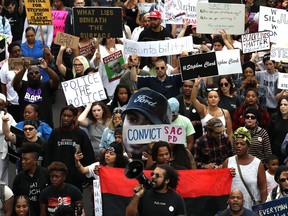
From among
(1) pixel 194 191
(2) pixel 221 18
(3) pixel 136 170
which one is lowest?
(1) pixel 194 191

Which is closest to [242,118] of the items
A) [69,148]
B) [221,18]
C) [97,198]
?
[69,148]

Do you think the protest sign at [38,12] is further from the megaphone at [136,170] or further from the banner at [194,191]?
the megaphone at [136,170]

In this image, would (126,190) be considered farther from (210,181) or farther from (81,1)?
(81,1)

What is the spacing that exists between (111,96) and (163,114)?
14.4ft

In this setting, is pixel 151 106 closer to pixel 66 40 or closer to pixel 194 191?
pixel 194 191

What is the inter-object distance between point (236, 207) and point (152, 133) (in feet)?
4.47

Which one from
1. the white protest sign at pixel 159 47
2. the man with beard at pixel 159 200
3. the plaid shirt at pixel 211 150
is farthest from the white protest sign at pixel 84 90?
the man with beard at pixel 159 200

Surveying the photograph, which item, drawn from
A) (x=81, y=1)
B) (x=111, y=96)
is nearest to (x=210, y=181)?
(x=111, y=96)

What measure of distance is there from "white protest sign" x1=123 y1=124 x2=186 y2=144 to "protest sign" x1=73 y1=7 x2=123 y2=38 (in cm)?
512

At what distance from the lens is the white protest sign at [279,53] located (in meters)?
20.4

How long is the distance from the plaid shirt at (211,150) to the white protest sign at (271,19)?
4.75m

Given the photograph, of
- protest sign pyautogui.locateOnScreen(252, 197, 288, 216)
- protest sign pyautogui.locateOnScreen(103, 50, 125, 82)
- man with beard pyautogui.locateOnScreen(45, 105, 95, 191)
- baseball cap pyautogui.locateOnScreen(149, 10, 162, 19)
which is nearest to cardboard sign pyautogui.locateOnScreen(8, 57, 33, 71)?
protest sign pyautogui.locateOnScreen(103, 50, 125, 82)

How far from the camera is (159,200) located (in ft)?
48.8

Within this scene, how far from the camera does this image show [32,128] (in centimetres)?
1783
